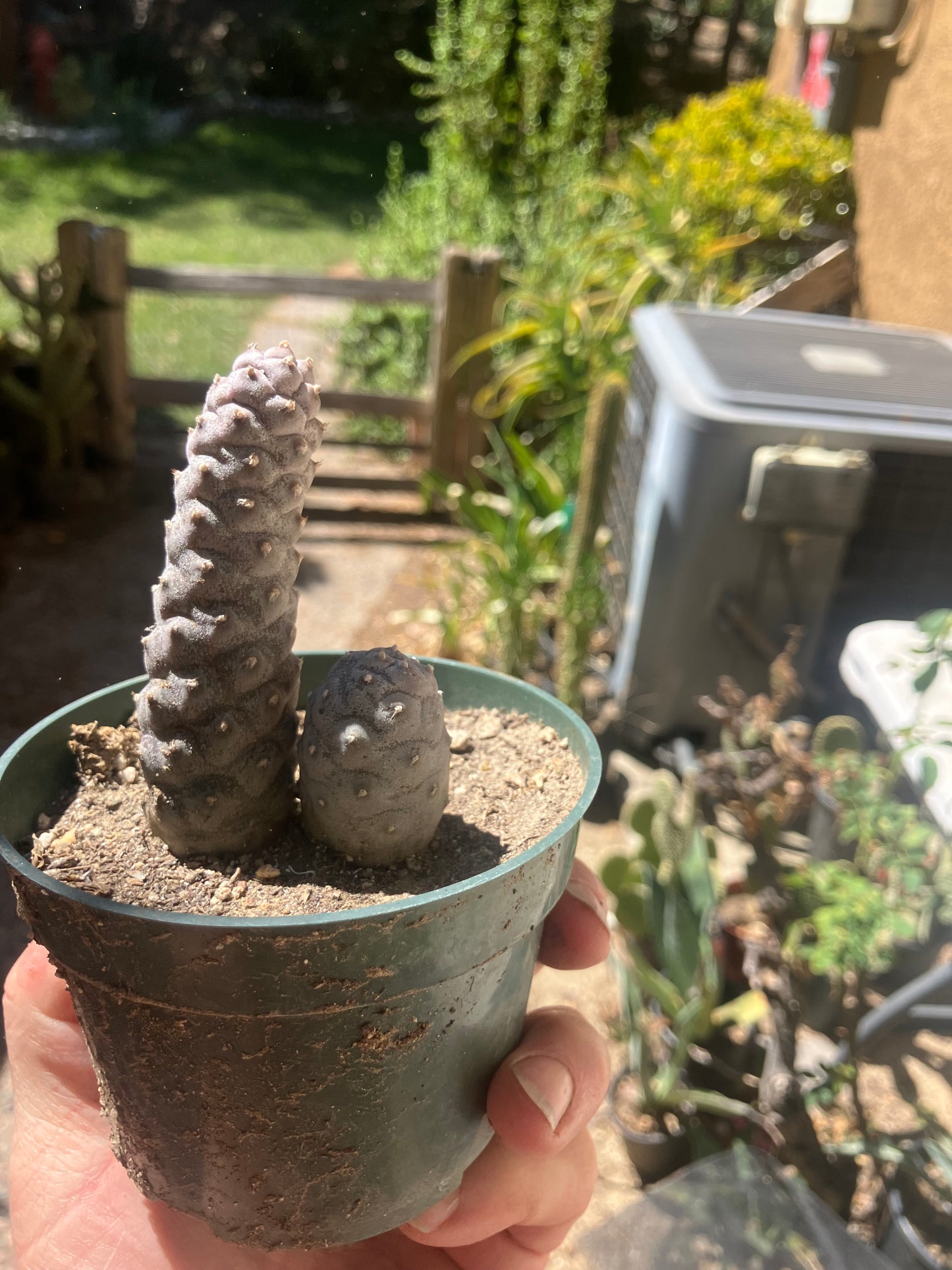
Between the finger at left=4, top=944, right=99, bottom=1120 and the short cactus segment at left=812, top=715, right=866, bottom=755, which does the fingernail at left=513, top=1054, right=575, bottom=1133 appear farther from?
the short cactus segment at left=812, top=715, right=866, bottom=755

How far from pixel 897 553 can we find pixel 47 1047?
2184 millimetres

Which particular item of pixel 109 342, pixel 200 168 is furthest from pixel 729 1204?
pixel 109 342

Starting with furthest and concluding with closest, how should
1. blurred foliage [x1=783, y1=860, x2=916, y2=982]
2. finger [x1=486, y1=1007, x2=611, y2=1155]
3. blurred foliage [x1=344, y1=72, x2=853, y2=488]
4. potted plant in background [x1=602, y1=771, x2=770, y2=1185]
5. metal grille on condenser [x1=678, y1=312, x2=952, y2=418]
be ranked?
1. blurred foliage [x1=344, y1=72, x2=853, y2=488]
2. metal grille on condenser [x1=678, y1=312, x2=952, y2=418]
3. potted plant in background [x1=602, y1=771, x2=770, y2=1185]
4. blurred foliage [x1=783, y1=860, x2=916, y2=982]
5. finger [x1=486, y1=1007, x2=611, y2=1155]

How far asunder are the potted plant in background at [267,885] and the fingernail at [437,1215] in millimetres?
107

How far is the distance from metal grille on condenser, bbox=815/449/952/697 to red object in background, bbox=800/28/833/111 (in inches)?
109

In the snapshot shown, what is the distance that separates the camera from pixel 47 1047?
98 cm

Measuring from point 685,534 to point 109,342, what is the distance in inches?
95.5

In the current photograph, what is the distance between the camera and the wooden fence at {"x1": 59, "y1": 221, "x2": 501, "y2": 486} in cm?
346

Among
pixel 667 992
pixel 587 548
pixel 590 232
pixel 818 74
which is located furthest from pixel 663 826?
pixel 818 74

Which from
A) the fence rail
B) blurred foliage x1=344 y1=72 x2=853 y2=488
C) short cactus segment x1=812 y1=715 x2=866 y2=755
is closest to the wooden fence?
the fence rail

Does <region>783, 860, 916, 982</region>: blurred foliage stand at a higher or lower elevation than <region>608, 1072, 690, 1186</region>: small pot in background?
higher

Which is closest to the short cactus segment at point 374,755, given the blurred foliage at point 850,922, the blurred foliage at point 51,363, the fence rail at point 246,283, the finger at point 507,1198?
the finger at point 507,1198

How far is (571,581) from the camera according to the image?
269 centimetres

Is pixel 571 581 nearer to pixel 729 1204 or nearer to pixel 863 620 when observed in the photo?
pixel 863 620
